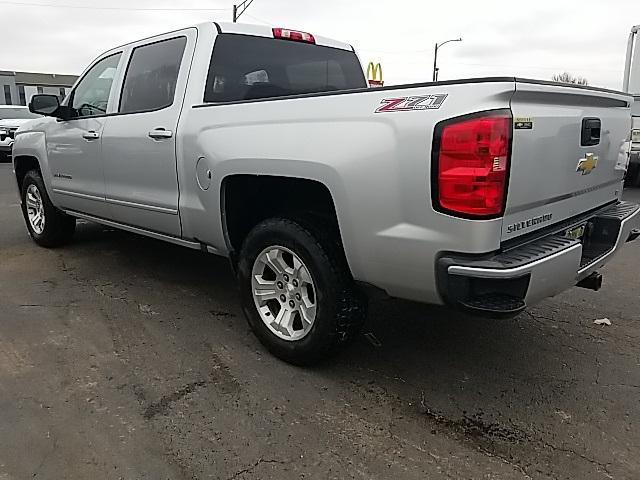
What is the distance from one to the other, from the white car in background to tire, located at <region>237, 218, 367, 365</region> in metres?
15.9

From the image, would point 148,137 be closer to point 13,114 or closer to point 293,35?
point 293,35

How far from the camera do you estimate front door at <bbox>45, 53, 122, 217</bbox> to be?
15.4 ft

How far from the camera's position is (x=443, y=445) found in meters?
2.56

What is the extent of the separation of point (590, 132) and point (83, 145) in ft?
12.7

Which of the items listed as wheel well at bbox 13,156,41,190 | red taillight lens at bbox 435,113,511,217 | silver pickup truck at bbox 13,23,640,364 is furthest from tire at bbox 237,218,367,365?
wheel well at bbox 13,156,41,190

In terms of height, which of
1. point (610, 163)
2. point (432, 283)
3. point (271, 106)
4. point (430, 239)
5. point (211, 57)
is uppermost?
point (211, 57)

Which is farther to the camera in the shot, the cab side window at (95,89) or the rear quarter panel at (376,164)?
the cab side window at (95,89)

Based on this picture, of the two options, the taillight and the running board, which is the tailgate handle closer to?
the running board

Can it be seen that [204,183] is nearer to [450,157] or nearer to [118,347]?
[118,347]

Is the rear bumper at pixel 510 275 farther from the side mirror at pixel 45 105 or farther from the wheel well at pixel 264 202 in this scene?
the side mirror at pixel 45 105

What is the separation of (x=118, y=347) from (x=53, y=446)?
1064 mm

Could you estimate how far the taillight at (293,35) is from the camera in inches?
169

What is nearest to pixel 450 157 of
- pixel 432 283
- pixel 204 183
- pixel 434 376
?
pixel 432 283

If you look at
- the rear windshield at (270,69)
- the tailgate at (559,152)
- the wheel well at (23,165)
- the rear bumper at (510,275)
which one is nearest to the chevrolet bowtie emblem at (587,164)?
the tailgate at (559,152)
